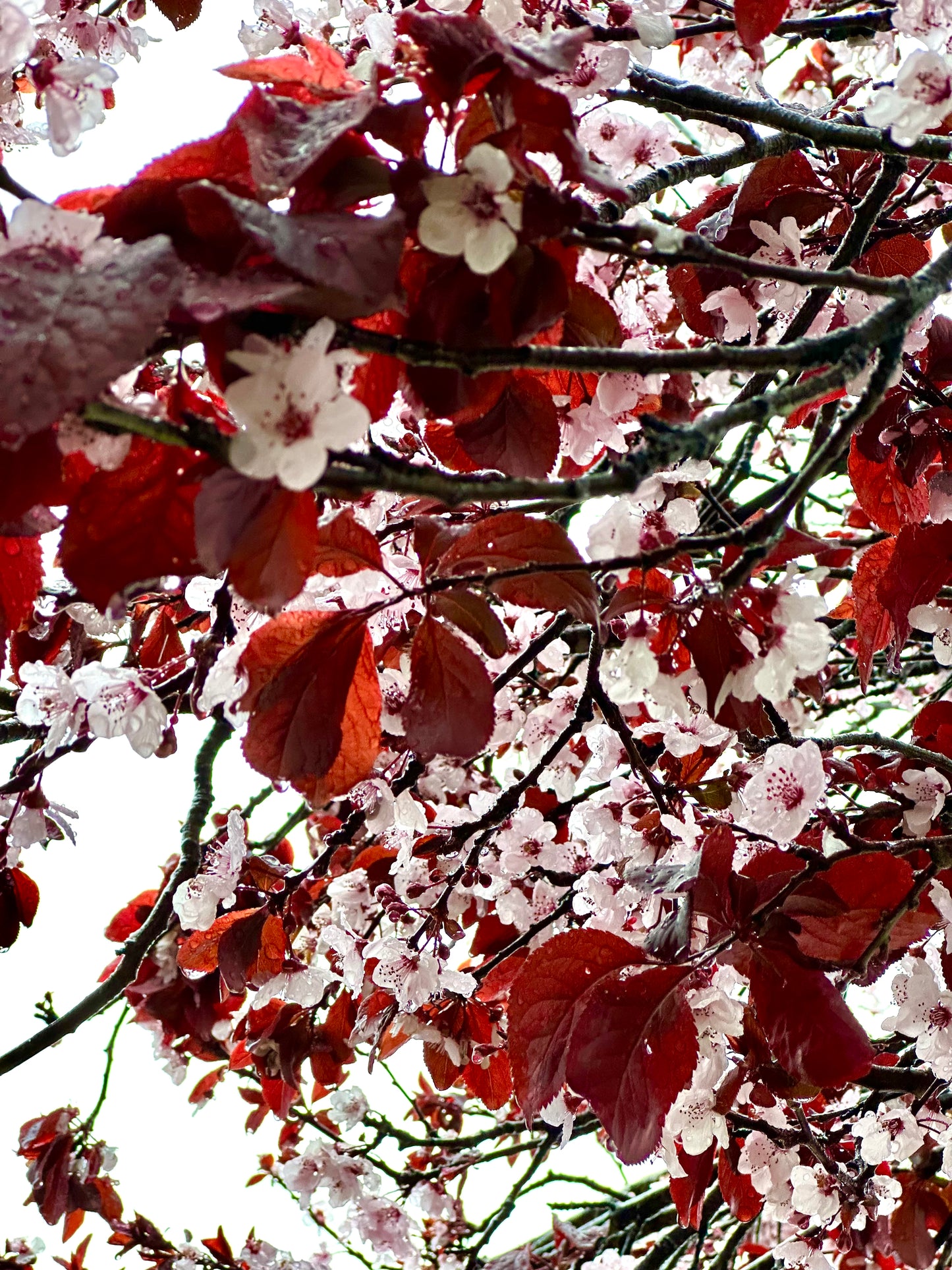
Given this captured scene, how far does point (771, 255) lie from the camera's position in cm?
109

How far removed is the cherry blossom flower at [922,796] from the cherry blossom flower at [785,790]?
0.62 ft

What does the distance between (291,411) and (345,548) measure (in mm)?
336

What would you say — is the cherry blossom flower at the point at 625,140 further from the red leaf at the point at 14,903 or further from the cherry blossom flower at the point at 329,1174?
the cherry blossom flower at the point at 329,1174

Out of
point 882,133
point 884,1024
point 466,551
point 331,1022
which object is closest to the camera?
point 466,551

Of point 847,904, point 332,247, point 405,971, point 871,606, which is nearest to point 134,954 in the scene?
point 405,971

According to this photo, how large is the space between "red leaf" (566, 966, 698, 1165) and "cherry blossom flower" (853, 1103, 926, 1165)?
68 cm

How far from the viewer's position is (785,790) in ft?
3.16

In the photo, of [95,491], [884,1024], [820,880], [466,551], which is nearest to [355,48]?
[466,551]

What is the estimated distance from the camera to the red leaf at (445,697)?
793mm

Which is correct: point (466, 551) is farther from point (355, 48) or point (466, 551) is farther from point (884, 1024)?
point (884, 1024)

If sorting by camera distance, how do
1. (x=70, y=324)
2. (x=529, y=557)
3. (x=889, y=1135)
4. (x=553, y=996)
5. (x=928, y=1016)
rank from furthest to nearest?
1. (x=889, y=1135)
2. (x=928, y=1016)
3. (x=553, y=996)
4. (x=529, y=557)
5. (x=70, y=324)

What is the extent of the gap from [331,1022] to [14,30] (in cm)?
137

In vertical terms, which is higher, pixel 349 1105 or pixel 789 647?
pixel 789 647

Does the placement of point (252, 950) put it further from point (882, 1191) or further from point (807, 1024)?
point (882, 1191)
